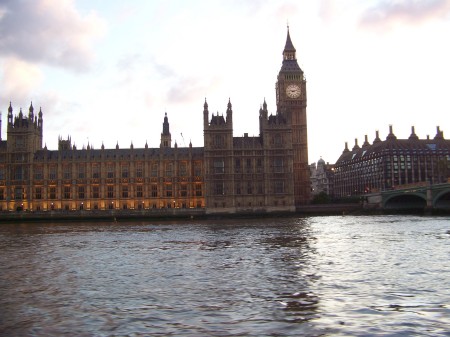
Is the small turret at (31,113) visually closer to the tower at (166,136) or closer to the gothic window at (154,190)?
the gothic window at (154,190)

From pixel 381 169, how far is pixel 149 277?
568 ft

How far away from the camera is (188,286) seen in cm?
2127

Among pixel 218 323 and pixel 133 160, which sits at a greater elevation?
pixel 133 160

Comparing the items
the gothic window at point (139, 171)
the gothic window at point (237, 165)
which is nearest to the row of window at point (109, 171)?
the gothic window at point (139, 171)


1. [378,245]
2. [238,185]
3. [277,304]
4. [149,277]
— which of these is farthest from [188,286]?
[238,185]

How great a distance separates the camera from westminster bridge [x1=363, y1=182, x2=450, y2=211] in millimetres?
107188

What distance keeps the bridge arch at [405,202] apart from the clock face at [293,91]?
39.8 meters

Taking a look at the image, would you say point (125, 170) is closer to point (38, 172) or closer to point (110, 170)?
point (110, 170)

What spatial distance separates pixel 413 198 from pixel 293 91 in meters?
44.1

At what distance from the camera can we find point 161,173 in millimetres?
128375

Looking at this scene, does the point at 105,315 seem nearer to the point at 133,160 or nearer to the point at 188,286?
the point at 188,286

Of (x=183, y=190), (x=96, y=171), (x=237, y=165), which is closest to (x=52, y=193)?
(x=96, y=171)

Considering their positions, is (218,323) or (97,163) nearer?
(218,323)

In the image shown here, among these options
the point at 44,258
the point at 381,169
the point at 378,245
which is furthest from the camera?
the point at 381,169
